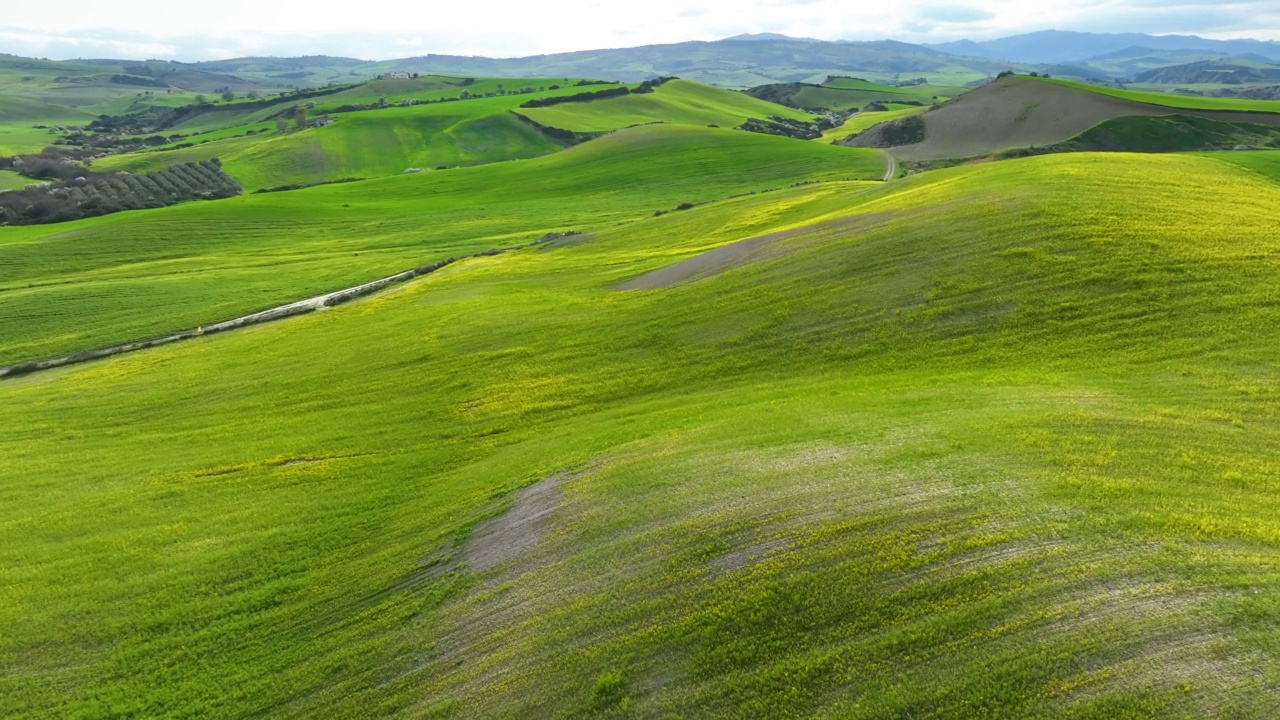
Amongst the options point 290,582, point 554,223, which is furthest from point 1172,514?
point 554,223

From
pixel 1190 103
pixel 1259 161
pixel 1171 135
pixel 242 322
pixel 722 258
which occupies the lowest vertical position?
pixel 242 322

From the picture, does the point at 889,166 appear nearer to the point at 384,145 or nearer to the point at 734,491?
the point at 734,491

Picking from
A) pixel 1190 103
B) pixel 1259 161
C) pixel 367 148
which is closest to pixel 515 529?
pixel 1259 161

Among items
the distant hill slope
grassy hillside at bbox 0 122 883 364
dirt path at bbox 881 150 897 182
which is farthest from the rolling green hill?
dirt path at bbox 881 150 897 182

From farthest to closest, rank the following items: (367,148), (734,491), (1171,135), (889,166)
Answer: (367,148)
(889,166)
(1171,135)
(734,491)

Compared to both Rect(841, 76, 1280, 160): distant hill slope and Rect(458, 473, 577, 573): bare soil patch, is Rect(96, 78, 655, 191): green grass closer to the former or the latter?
Rect(841, 76, 1280, 160): distant hill slope

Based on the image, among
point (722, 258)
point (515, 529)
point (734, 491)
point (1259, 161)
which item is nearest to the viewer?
point (734, 491)
